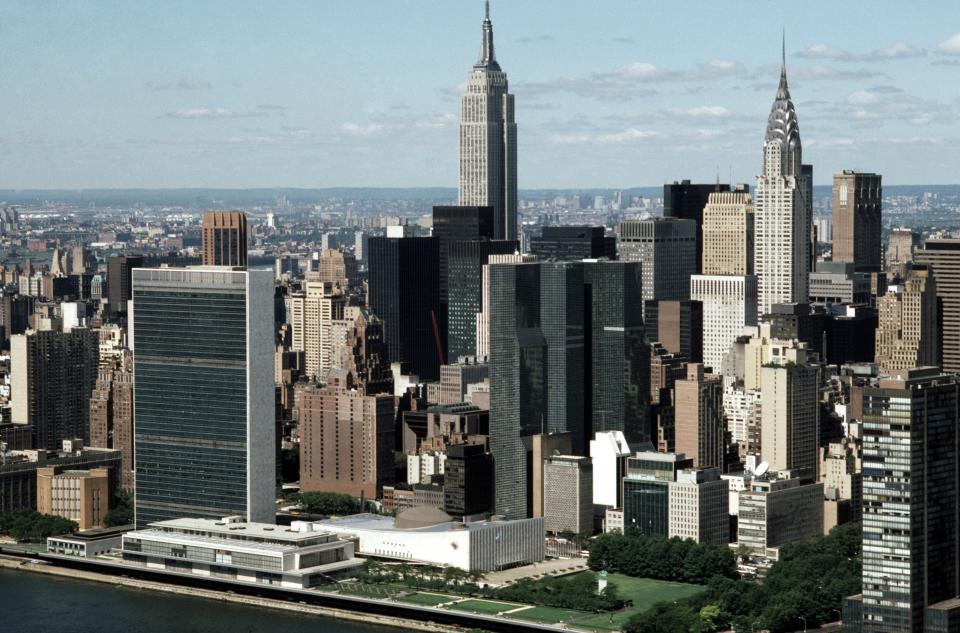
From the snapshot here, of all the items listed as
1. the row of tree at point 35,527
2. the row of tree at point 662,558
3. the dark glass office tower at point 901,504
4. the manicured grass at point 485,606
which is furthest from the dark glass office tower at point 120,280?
the dark glass office tower at point 901,504

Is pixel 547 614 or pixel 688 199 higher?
pixel 688 199

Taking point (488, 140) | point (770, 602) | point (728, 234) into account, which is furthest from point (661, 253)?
point (770, 602)

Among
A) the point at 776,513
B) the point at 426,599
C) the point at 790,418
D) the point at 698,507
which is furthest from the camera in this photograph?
the point at 790,418

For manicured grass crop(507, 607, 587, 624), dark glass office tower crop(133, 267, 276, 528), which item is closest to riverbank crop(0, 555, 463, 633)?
manicured grass crop(507, 607, 587, 624)

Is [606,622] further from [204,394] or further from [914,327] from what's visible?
[914,327]

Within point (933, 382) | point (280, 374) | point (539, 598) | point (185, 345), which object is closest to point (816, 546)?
point (539, 598)

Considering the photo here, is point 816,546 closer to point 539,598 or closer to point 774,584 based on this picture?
point 774,584
